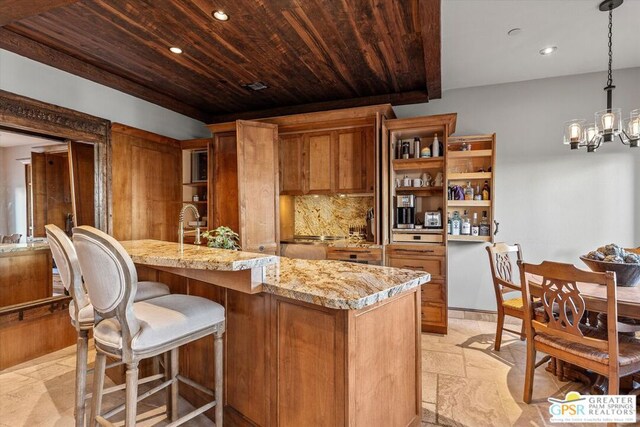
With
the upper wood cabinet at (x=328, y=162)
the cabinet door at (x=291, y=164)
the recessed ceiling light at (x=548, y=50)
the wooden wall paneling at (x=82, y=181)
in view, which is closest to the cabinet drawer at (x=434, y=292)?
the upper wood cabinet at (x=328, y=162)

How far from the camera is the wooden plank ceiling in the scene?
241 centimetres

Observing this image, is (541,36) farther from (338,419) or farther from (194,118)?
(194,118)

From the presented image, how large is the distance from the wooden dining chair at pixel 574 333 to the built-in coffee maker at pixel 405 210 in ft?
5.72

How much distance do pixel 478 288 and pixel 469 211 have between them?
3.21ft

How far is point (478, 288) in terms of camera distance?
157 inches

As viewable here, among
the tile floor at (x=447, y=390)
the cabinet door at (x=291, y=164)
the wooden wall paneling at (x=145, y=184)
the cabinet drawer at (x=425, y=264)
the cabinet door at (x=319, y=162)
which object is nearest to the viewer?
the tile floor at (x=447, y=390)

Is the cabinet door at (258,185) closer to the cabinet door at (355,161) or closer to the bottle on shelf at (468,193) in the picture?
the cabinet door at (355,161)


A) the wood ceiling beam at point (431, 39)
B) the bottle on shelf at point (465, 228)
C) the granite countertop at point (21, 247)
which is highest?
the wood ceiling beam at point (431, 39)

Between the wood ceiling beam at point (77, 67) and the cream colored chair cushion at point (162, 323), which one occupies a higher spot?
the wood ceiling beam at point (77, 67)

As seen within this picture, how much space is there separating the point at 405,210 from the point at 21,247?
398cm

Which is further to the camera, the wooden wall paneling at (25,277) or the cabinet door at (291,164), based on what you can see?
the cabinet door at (291,164)

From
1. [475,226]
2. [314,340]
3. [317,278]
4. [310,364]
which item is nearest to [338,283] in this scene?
[317,278]

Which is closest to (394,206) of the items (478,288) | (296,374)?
(478,288)

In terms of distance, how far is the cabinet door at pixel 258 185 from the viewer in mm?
3770
